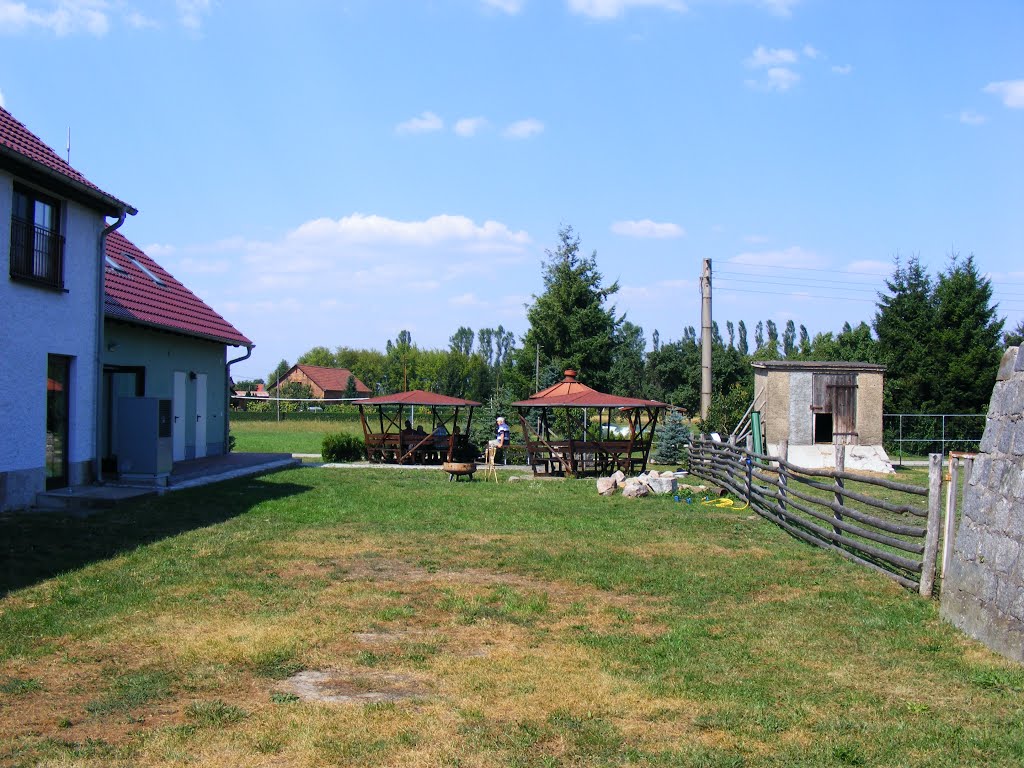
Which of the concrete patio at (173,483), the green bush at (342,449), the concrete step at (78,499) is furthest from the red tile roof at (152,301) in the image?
the green bush at (342,449)

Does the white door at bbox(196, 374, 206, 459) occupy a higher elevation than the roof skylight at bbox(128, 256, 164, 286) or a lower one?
lower

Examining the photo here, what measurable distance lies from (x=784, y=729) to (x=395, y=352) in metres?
85.2

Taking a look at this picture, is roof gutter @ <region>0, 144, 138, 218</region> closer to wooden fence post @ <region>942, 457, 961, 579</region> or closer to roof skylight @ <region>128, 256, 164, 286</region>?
roof skylight @ <region>128, 256, 164, 286</region>

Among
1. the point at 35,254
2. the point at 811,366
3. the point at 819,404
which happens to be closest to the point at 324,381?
the point at 811,366

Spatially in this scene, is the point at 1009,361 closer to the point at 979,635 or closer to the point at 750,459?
the point at 979,635


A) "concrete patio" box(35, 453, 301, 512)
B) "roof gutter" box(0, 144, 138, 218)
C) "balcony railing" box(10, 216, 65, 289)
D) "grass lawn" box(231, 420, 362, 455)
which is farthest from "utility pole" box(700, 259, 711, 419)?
"balcony railing" box(10, 216, 65, 289)

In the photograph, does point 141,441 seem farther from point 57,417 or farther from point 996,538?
point 996,538

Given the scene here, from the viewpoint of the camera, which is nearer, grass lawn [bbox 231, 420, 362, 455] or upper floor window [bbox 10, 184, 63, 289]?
upper floor window [bbox 10, 184, 63, 289]

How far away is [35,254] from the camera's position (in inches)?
484

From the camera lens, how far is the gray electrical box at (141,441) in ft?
46.9

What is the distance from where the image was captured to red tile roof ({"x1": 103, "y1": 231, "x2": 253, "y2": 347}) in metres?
16.1

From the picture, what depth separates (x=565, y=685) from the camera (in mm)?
5316

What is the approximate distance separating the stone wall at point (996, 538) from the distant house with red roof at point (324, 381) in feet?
258

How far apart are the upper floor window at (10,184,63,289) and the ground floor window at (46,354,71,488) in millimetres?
1199
